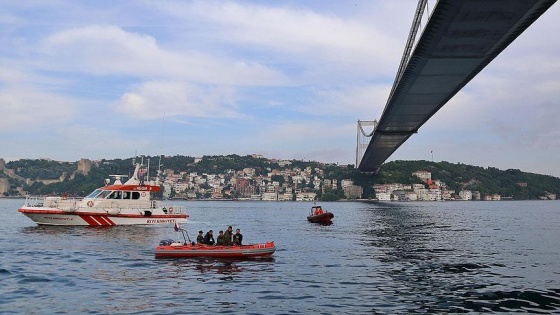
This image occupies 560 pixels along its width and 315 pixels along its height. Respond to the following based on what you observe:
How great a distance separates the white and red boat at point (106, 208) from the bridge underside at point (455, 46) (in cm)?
2493

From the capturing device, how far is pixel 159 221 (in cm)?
4575

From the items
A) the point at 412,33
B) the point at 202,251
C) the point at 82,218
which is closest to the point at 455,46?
the point at 412,33

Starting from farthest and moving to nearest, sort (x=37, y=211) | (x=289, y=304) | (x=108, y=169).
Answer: (x=108, y=169), (x=37, y=211), (x=289, y=304)

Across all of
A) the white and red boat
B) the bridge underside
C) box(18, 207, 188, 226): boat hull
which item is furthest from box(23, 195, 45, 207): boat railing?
the bridge underside

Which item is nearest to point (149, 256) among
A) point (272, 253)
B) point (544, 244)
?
point (272, 253)

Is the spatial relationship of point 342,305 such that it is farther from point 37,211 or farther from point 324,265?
point 37,211

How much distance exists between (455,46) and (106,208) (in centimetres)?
3067

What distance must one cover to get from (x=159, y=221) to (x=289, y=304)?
30.0 meters

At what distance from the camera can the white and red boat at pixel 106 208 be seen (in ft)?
142

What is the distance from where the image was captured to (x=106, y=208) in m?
44.4

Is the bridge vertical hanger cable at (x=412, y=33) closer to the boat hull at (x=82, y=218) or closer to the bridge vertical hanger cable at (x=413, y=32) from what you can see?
Result: the bridge vertical hanger cable at (x=413, y=32)

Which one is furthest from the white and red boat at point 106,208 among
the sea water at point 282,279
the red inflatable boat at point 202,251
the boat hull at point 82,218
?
the red inflatable boat at point 202,251

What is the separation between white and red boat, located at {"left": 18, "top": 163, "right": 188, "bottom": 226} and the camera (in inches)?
1704

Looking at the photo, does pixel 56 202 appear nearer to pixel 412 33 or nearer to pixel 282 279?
pixel 282 279
